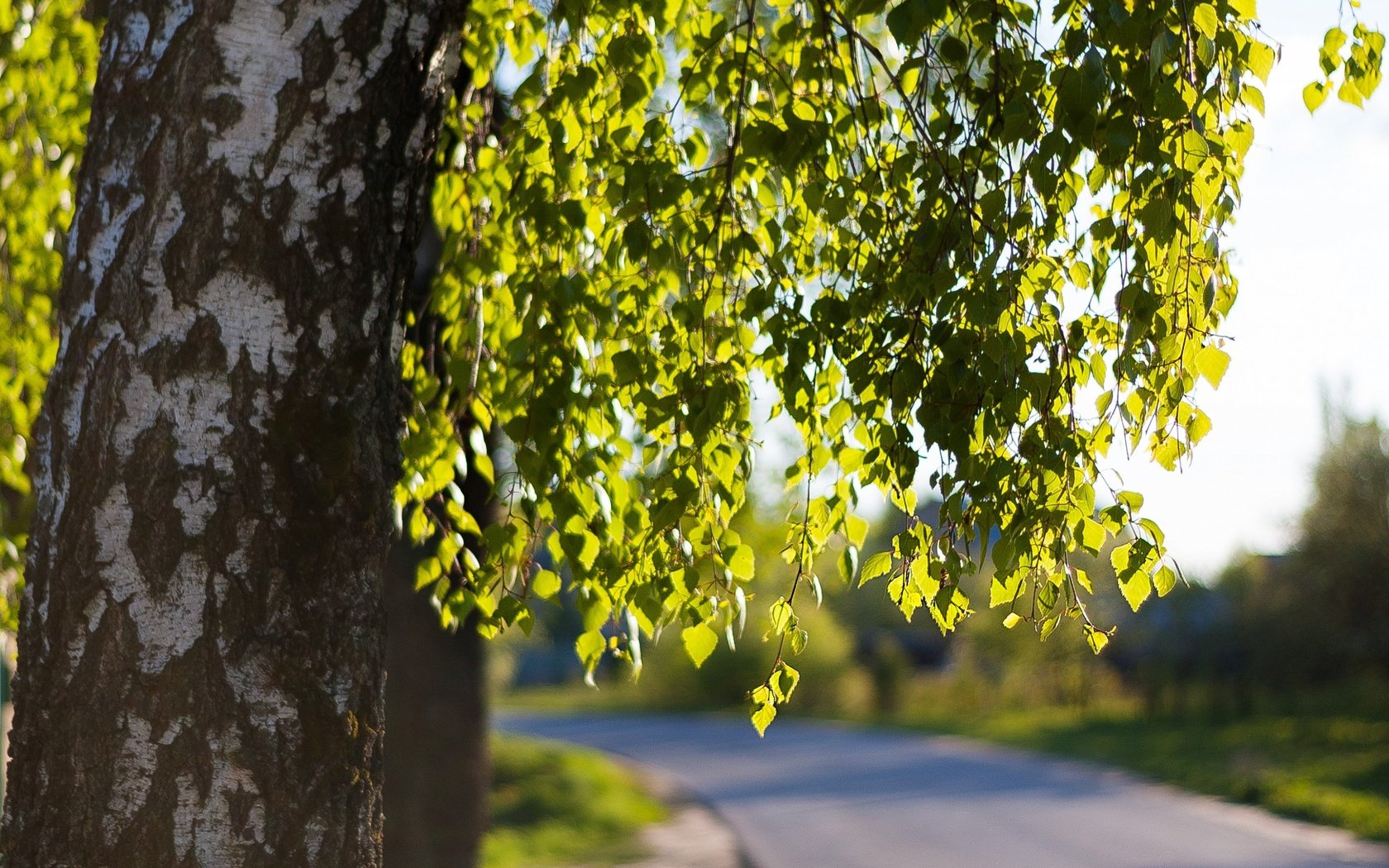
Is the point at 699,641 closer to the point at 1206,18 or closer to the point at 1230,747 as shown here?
the point at 1206,18

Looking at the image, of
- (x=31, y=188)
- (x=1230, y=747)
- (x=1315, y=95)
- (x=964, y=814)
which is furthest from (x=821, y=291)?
(x=1230, y=747)

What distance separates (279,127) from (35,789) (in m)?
1.38

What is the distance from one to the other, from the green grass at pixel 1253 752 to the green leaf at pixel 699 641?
10.6 meters

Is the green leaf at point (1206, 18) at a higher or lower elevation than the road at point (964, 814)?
higher

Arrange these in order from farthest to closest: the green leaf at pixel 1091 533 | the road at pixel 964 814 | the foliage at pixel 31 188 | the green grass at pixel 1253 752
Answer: the green grass at pixel 1253 752, the road at pixel 964 814, the foliage at pixel 31 188, the green leaf at pixel 1091 533

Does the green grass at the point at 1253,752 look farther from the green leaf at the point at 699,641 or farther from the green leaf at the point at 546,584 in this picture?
the green leaf at the point at 546,584

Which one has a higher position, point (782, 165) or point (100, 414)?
point (782, 165)

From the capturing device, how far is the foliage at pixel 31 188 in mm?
4574

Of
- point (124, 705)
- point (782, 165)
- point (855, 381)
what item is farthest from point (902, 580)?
point (124, 705)

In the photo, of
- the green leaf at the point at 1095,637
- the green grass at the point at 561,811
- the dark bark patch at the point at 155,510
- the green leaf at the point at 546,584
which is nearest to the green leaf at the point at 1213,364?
the green leaf at the point at 1095,637

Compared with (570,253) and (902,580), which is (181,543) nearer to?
(570,253)

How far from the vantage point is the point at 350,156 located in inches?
103

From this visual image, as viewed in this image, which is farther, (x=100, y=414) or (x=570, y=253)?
(x=570, y=253)

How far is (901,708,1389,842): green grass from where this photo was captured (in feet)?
42.0
